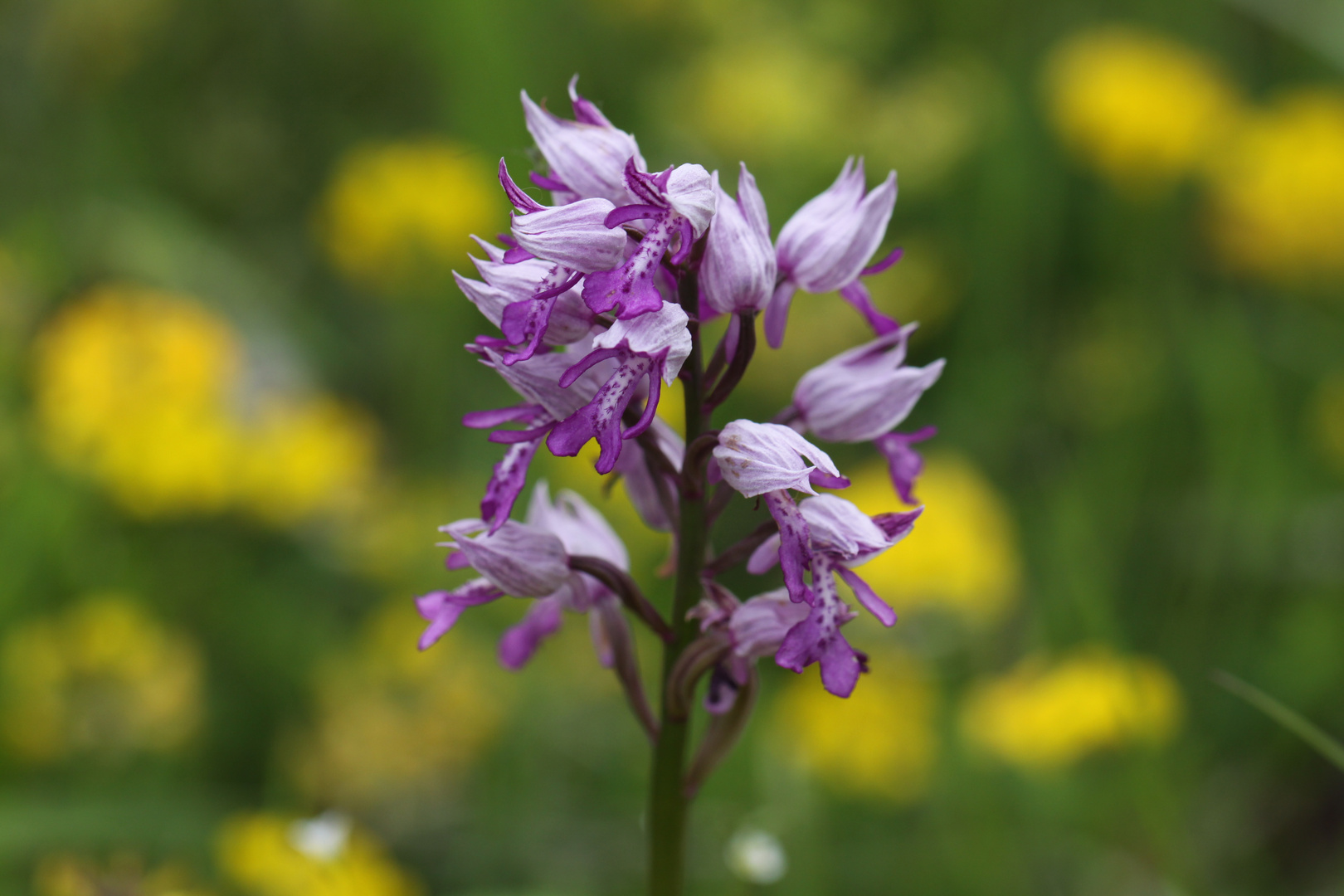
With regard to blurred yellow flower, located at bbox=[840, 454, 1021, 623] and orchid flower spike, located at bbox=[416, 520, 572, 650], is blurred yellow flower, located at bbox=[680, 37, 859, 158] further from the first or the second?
orchid flower spike, located at bbox=[416, 520, 572, 650]

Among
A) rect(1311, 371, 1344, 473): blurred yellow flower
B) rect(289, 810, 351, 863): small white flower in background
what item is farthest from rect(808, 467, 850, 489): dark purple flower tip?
rect(1311, 371, 1344, 473): blurred yellow flower

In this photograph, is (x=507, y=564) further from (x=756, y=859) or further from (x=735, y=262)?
(x=756, y=859)

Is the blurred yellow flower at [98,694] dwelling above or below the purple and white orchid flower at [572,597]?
below

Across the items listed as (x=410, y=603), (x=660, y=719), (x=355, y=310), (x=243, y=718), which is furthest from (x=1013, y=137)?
(x=660, y=719)

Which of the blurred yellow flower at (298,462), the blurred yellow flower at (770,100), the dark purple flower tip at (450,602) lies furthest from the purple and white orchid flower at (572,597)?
the blurred yellow flower at (770,100)

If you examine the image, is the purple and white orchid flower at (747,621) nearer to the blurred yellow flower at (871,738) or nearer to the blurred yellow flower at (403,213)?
the blurred yellow flower at (871,738)

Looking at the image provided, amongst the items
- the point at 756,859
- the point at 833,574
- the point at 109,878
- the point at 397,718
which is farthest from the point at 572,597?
Answer: the point at 397,718
